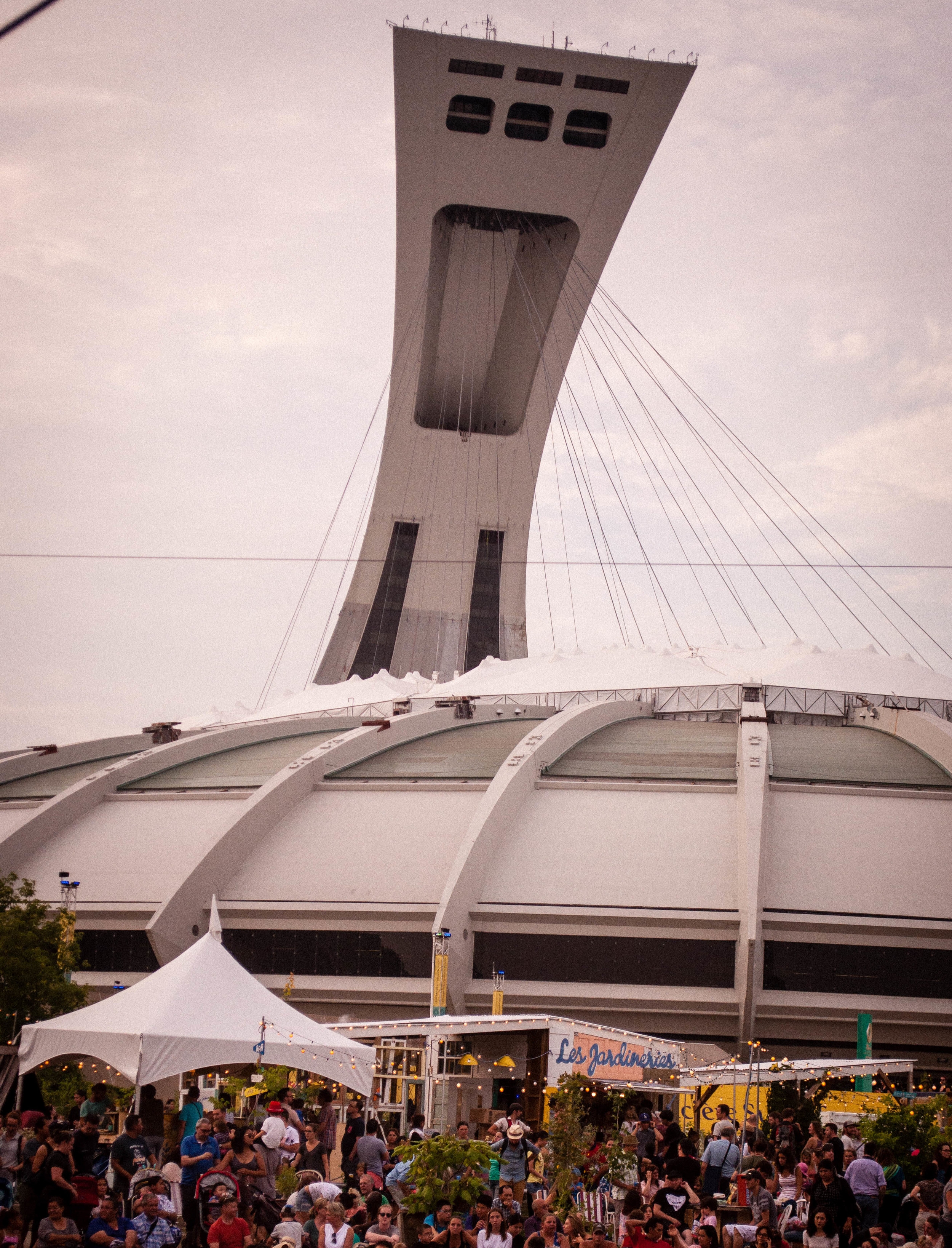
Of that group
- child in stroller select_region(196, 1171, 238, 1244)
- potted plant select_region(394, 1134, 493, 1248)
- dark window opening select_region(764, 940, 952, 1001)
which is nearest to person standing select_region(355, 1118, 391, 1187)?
potted plant select_region(394, 1134, 493, 1248)

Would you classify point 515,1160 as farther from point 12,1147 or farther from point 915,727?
point 915,727

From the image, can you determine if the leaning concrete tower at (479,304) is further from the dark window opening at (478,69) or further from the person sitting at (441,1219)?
the person sitting at (441,1219)

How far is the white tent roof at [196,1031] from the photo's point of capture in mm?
14906

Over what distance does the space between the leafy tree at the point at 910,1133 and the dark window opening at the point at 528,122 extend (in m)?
34.4

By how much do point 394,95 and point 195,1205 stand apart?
3645 centimetres

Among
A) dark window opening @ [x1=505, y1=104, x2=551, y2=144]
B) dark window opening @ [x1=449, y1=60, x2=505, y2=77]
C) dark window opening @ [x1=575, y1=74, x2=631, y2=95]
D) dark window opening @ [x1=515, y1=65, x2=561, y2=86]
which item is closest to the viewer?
dark window opening @ [x1=449, y1=60, x2=505, y2=77]

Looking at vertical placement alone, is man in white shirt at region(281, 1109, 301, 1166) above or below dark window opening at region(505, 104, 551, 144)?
below

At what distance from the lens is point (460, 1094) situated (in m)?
20.5

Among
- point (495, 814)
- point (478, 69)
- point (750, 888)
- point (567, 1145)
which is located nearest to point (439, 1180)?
point (567, 1145)

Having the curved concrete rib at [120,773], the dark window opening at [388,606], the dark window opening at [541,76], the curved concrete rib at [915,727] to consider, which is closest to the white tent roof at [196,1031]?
the curved concrete rib at [120,773]

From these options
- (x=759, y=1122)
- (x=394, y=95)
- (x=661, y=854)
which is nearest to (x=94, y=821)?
(x=661, y=854)

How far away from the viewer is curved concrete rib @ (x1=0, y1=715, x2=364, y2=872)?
31672mm

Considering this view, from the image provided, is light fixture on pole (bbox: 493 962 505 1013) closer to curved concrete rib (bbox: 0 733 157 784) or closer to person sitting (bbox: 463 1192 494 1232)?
person sitting (bbox: 463 1192 494 1232)

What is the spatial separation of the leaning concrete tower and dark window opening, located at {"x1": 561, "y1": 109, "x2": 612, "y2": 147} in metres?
0.06
